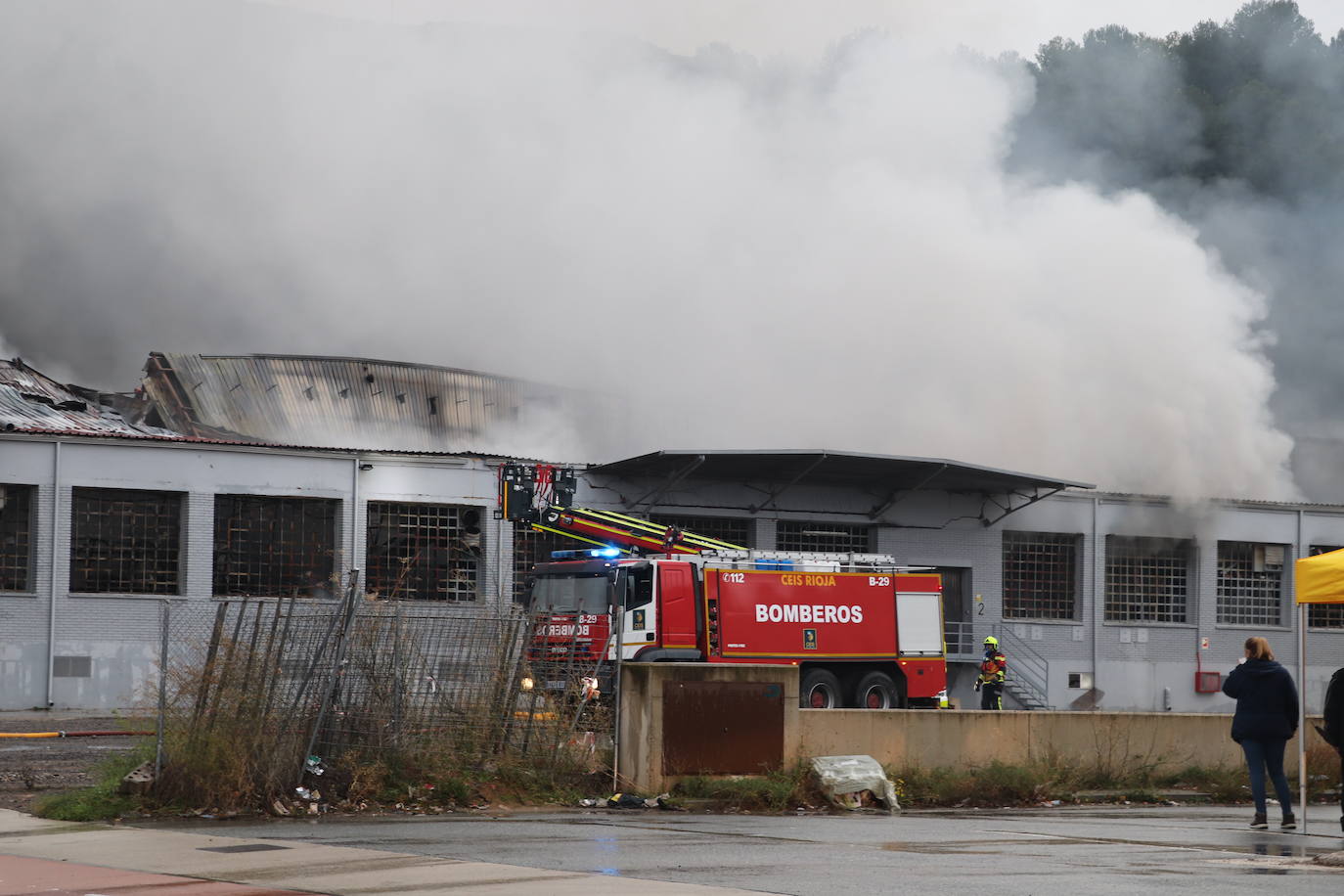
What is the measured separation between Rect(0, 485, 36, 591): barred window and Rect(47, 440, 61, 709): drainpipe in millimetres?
374

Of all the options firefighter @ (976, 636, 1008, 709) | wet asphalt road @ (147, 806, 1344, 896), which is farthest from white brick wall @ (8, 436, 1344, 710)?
wet asphalt road @ (147, 806, 1344, 896)

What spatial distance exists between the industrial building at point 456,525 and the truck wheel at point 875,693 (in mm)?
5260

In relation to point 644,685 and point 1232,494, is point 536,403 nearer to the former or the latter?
point 1232,494

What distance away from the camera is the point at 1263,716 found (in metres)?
13.0

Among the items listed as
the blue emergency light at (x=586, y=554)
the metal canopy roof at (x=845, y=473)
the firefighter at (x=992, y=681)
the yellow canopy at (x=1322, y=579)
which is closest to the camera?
the yellow canopy at (x=1322, y=579)

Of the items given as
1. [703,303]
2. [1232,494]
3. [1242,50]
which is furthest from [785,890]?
[1242,50]

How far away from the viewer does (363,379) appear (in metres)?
39.6

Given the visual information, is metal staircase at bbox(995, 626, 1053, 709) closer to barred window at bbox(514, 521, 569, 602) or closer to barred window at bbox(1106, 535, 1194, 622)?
barred window at bbox(1106, 535, 1194, 622)

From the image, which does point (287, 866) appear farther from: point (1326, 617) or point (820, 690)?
point (1326, 617)

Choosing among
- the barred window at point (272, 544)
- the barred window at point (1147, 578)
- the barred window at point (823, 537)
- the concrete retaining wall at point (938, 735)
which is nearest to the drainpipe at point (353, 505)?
the barred window at point (272, 544)

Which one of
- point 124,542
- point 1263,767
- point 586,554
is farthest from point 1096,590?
point 1263,767

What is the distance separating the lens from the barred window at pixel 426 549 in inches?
1225

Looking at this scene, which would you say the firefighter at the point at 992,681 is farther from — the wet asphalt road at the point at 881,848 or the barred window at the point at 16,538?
the barred window at the point at 16,538

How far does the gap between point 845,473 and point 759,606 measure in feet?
27.0
